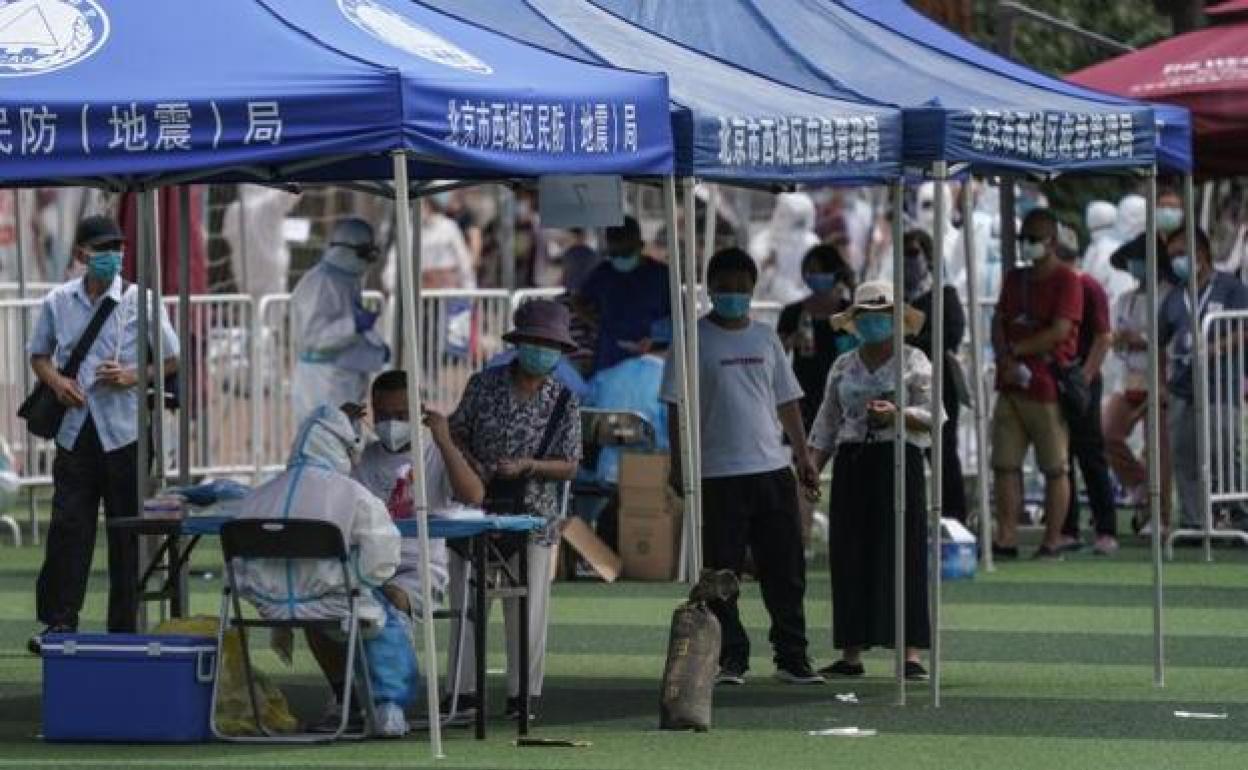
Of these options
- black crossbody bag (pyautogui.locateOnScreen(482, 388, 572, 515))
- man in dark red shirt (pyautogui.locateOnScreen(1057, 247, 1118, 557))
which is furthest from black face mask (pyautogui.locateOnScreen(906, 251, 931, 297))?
black crossbody bag (pyautogui.locateOnScreen(482, 388, 572, 515))

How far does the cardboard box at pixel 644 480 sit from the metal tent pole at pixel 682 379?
5.87m

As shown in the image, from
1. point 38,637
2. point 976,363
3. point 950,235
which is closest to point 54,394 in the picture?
point 38,637

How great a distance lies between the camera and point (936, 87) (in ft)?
52.2

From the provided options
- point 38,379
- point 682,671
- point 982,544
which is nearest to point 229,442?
point 982,544

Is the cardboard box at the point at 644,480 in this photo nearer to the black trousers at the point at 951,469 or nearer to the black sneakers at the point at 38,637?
the black trousers at the point at 951,469

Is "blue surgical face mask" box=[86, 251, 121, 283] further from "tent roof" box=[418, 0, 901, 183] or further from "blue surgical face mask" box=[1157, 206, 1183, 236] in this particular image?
"blue surgical face mask" box=[1157, 206, 1183, 236]

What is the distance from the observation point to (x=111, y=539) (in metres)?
15.7

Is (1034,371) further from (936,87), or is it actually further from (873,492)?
(936,87)

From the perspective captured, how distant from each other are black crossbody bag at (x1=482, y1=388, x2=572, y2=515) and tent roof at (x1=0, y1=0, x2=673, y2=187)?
1.27m

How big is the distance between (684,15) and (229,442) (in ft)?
29.1

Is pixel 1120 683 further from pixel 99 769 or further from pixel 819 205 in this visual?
pixel 819 205

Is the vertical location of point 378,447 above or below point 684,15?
below

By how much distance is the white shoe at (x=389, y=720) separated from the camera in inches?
551

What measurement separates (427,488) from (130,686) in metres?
1.48
